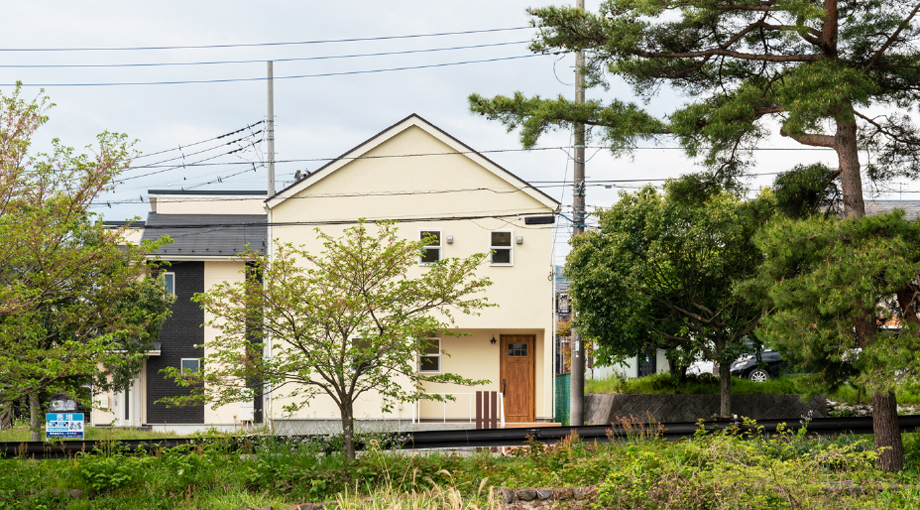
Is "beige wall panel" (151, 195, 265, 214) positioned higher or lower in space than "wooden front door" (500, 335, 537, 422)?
higher

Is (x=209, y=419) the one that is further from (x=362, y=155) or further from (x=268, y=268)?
(x=268, y=268)

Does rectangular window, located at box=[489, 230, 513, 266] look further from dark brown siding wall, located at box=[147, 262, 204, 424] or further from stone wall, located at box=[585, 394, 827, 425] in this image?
A: dark brown siding wall, located at box=[147, 262, 204, 424]

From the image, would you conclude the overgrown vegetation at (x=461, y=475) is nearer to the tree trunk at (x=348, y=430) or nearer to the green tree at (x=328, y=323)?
the tree trunk at (x=348, y=430)

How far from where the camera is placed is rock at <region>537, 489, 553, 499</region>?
8703 millimetres

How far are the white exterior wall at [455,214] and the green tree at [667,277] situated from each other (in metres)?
5.31

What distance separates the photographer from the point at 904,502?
863 cm

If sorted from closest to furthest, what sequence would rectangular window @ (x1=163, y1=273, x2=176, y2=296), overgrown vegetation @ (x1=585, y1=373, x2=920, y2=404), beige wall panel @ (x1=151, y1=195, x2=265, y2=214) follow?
1. overgrown vegetation @ (x1=585, y1=373, x2=920, y2=404)
2. rectangular window @ (x1=163, y1=273, x2=176, y2=296)
3. beige wall panel @ (x1=151, y1=195, x2=265, y2=214)

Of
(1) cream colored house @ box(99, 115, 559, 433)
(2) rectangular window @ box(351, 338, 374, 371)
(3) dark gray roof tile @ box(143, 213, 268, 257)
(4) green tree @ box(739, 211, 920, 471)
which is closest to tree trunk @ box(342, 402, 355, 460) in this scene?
(2) rectangular window @ box(351, 338, 374, 371)

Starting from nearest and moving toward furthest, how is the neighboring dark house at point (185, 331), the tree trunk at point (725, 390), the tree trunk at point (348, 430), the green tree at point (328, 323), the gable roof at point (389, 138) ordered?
the green tree at point (328, 323)
the tree trunk at point (348, 430)
the tree trunk at point (725, 390)
the gable roof at point (389, 138)
the neighboring dark house at point (185, 331)

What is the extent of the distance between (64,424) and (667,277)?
13.2 m

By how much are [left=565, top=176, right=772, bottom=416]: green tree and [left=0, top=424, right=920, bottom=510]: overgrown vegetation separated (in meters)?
4.99

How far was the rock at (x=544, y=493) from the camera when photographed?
8.70 meters

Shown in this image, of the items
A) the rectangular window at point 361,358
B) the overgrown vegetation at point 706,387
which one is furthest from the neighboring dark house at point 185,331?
the rectangular window at point 361,358

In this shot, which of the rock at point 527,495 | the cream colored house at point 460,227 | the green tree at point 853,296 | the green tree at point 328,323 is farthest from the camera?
the cream colored house at point 460,227
